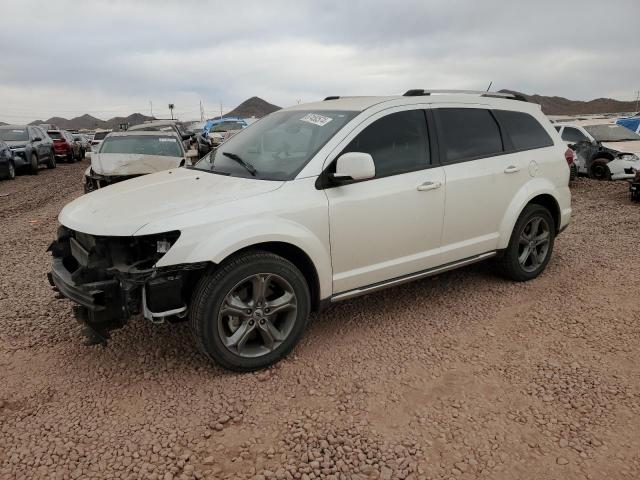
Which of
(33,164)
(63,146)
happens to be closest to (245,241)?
(33,164)

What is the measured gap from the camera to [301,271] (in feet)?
11.7

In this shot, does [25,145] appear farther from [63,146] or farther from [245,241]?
[245,241]

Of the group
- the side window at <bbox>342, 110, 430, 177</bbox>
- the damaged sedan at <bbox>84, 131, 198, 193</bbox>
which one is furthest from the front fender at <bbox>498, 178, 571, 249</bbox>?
the damaged sedan at <bbox>84, 131, 198, 193</bbox>

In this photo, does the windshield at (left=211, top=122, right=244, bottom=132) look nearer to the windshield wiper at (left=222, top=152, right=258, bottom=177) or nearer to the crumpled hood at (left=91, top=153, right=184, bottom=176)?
the crumpled hood at (left=91, top=153, right=184, bottom=176)

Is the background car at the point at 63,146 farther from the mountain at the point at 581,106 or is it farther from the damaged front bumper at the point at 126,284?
the mountain at the point at 581,106

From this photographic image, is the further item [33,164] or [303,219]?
[33,164]

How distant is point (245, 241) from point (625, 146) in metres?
12.9

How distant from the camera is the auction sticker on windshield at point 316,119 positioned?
389cm

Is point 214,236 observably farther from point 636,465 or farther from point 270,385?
point 636,465

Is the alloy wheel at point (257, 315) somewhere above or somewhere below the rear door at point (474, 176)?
below

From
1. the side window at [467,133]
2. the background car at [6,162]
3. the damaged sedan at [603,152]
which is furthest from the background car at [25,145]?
the damaged sedan at [603,152]

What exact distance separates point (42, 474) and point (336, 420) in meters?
1.53

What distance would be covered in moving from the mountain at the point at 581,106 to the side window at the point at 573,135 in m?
92.6

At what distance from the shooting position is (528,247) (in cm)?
493
